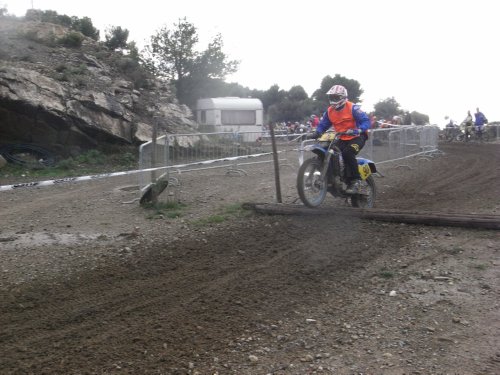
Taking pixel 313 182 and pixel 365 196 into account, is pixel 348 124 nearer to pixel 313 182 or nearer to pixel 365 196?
pixel 313 182

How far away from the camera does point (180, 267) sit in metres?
5.43

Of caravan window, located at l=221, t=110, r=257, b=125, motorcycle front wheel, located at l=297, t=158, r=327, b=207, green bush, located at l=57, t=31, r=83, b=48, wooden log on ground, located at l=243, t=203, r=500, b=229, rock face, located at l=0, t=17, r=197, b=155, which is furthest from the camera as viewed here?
caravan window, located at l=221, t=110, r=257, b=125

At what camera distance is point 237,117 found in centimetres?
2898

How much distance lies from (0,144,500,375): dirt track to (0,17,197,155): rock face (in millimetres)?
8460

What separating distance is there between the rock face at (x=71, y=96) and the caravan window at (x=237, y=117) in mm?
7189

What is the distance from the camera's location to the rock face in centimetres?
1538

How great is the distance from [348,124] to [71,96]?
11524 mm

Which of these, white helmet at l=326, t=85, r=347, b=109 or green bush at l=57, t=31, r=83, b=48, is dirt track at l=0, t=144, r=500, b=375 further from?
green bush at l=57, t=31, r=83, b=48

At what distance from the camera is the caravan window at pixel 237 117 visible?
94.6 feet

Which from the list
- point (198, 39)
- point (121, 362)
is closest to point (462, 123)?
point (198, 39)

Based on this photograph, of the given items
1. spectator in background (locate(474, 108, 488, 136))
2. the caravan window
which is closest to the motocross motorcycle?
Answer: the caravan window

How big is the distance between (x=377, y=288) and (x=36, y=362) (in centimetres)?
305

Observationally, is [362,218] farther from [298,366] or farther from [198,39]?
[198,39]

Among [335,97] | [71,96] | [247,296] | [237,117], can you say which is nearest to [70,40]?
[71,96]
